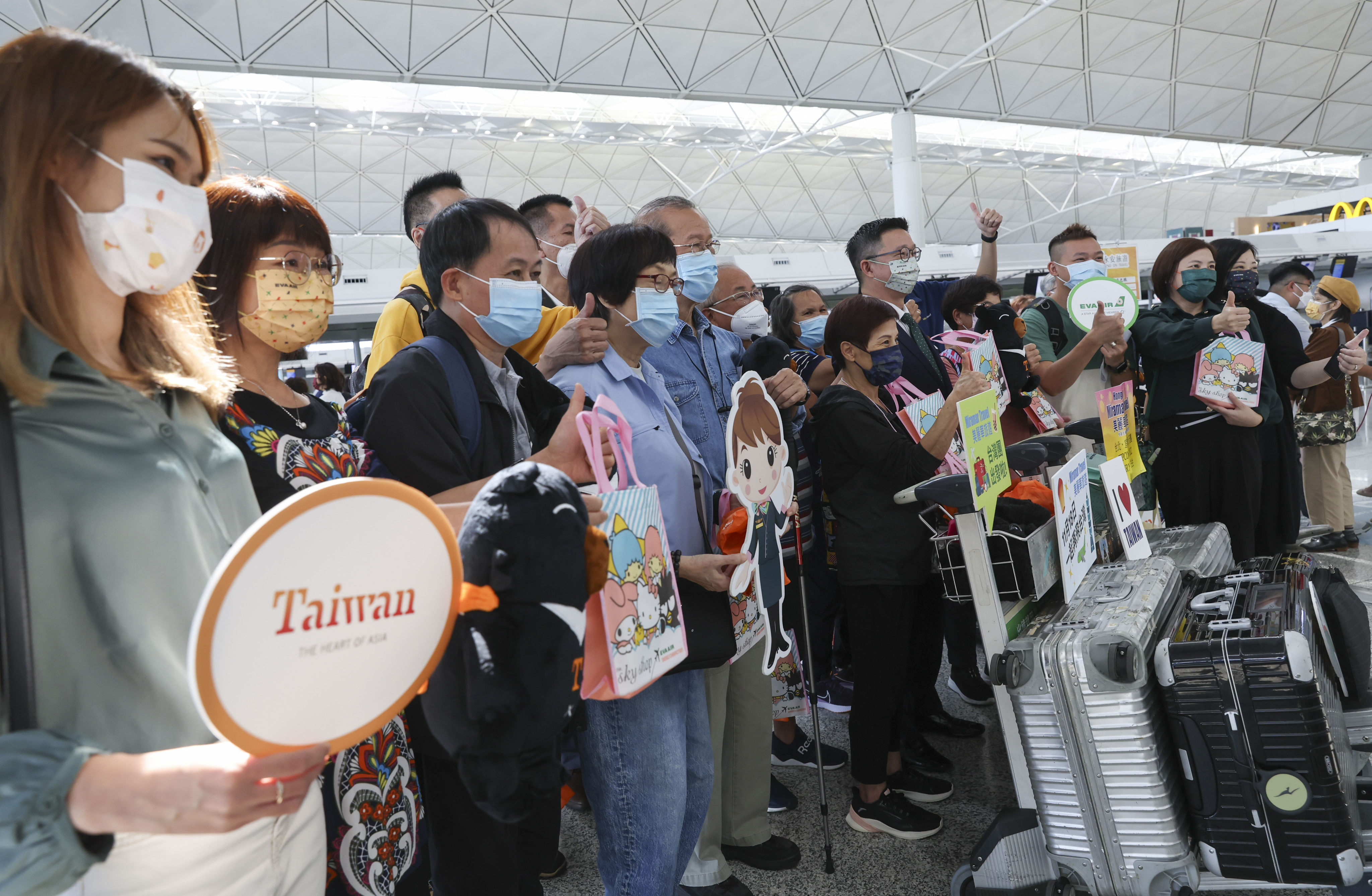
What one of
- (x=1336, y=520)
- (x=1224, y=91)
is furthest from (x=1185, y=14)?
(x=1336, y=520)

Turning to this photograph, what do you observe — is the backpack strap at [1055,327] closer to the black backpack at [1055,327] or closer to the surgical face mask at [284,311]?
the black backpack at [1055,327]

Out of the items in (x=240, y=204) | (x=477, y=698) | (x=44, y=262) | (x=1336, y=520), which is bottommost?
(x=1336, y=520)

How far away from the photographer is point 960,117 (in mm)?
16203

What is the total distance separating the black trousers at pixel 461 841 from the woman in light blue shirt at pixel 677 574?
213 millimetres

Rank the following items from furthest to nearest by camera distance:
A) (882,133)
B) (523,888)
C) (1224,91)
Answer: (882,133)
(1224,91)
(523,888)

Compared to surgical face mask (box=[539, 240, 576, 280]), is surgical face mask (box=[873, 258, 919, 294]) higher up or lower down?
lower down

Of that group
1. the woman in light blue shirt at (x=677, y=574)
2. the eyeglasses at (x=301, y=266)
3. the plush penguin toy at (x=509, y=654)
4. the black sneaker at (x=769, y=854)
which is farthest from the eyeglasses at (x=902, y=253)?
the plush penguin toy at (x=509, y=654)

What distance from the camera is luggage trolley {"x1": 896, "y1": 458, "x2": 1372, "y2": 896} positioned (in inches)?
86.9

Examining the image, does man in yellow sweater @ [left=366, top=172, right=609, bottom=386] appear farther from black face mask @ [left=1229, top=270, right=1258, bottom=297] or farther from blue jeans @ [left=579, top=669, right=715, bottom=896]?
black face mask @ [left=1229, top=270, right=1258, bottom=297]

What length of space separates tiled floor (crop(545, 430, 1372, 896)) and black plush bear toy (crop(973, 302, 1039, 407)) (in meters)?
1.44

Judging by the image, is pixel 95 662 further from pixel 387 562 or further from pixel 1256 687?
pixel 1256 687

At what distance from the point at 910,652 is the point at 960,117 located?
601 inches

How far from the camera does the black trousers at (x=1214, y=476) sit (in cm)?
404

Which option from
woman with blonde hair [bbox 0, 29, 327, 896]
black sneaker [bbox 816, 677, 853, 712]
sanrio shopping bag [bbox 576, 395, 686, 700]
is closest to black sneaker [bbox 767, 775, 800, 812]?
black sneaker [bbox 816, 677, 853, 712]
